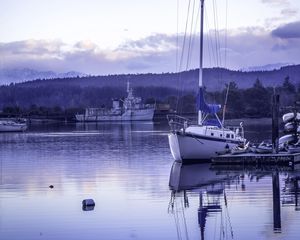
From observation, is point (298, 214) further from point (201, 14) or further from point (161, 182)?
point (201, 14)

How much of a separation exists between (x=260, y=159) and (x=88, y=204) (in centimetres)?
1613

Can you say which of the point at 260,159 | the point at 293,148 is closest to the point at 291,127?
the point at 293,148

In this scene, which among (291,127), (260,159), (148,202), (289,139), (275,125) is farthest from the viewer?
(291,127)

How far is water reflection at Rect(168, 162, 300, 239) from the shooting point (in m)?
21.5

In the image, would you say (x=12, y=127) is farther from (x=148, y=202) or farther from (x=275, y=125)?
(x=148, y=202)

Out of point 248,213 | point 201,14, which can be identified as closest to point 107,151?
point 201,14

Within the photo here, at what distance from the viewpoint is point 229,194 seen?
28.7 meters

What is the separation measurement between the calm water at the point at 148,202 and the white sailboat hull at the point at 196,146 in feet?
2.93

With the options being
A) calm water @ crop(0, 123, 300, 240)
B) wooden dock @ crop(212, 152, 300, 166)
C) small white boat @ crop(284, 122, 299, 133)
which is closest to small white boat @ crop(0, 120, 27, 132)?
calm water @ crop(0, 123, 300, 240)

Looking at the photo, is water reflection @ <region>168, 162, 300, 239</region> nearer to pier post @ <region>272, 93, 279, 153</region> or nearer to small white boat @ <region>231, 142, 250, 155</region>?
small white boat @ <region>231, 142, 250, 155</region>

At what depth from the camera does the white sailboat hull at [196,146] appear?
41938mm

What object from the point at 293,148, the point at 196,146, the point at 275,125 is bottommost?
the point at 293,148

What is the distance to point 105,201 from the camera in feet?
89.8

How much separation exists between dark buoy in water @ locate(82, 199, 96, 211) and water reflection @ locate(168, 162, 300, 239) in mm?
2865
